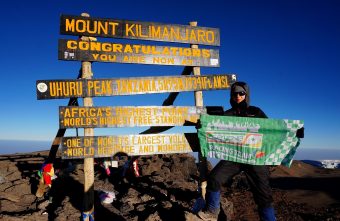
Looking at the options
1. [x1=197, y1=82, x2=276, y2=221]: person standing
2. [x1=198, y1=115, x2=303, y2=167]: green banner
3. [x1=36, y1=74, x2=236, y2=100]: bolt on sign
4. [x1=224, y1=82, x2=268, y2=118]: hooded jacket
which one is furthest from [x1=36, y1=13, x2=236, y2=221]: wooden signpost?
[x1=197, y1=82, x2=276, y2=221]: person standing

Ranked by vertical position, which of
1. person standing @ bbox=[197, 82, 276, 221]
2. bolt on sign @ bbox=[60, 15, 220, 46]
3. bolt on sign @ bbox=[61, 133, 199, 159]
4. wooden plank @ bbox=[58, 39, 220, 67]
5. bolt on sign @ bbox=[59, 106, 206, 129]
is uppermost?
bolt on sign @ bbox=[60, 15, 220, 46]

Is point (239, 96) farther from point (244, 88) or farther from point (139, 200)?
point (139, 200)

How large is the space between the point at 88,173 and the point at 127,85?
2.30m

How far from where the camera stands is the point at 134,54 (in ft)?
23.8

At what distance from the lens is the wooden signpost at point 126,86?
672 centimetres

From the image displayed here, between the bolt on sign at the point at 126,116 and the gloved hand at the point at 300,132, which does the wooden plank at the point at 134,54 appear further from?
the gloved hand at the point at 300,132

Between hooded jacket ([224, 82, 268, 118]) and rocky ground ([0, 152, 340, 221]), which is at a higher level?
hooded jacket ([224, 82, 268, 118])

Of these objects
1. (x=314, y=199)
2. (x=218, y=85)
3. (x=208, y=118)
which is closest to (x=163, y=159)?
(x=314, y=199)

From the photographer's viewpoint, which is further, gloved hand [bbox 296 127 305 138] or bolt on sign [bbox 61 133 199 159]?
bolt on sign [bbox 61 133 199 159]

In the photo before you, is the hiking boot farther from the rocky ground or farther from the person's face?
the person's face

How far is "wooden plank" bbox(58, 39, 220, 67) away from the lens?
6.76 m

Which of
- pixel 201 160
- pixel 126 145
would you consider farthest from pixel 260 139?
pixel 126 145

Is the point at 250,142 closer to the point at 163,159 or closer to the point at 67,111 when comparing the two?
the point at 67,111

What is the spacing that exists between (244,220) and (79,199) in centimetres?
458
